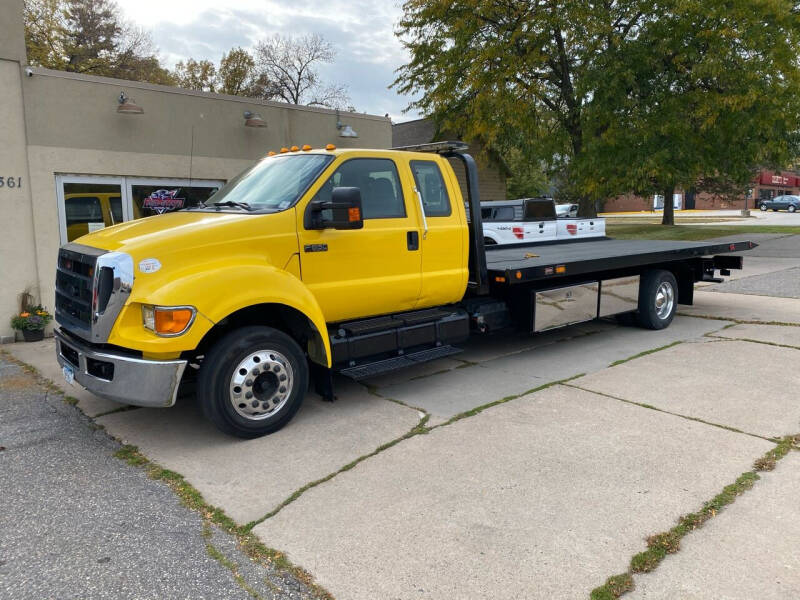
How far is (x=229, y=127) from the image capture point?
10.7 meters

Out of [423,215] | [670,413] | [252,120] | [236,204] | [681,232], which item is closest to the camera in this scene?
[670,413]

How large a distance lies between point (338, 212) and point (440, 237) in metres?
1.36

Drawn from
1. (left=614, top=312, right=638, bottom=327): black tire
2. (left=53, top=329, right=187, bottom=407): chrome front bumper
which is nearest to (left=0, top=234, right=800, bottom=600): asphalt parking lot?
(left=53, top=329, right=187, bottom=407): chrome front bumper

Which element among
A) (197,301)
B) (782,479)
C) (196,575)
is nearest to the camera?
(196,575)

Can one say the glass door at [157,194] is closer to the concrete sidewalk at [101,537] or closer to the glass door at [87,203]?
the glass door at [87,203]

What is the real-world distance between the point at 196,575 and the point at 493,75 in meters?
19.7

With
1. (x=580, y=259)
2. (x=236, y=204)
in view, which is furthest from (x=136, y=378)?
(x=580, y=259)

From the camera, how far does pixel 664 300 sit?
8633 mm

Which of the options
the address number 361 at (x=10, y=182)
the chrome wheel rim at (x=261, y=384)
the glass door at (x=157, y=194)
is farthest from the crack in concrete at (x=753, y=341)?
the address number 361 at (x=10, y=182)

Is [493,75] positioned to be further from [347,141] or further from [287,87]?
[287,87]

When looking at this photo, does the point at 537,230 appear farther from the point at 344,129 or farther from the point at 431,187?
the point at 431,187

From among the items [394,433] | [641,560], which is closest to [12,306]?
[394,433]

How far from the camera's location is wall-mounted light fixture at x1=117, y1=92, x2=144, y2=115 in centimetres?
918

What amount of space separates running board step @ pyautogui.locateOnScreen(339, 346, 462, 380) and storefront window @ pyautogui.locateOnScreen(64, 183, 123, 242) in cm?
612
